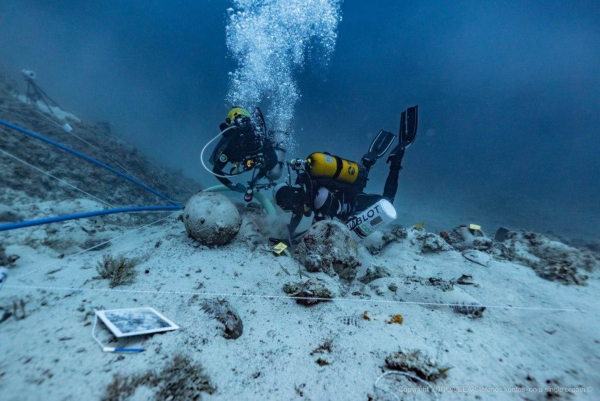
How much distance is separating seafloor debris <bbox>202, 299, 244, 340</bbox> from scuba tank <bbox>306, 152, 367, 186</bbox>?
328 cm

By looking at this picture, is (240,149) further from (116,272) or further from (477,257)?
(477,257)

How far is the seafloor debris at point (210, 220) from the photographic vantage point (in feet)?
11.8

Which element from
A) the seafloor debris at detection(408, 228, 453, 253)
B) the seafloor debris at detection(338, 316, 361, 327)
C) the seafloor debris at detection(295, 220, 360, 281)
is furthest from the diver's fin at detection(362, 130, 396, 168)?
the seafloor debris at detection(338, 316, 361, 327)

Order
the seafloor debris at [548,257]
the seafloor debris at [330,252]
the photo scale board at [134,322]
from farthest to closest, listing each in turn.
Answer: the seafloor debris at [548,257], the seafloor debris at [330,252], the photo scale board at [134,322]

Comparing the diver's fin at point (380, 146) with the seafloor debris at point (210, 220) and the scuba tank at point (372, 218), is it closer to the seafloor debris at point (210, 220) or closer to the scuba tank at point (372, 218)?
the scuba tank at point (372, 218)

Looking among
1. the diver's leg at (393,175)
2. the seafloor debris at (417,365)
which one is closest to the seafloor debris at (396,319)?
the seafloor debris at (417,365)

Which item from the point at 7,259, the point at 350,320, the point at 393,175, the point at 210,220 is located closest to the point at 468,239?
the point at 393,175

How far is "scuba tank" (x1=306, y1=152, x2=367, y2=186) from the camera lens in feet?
15.8

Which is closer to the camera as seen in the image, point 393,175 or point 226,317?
point 226,317

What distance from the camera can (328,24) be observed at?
14141 mm

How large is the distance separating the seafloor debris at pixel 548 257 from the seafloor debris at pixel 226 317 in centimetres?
450

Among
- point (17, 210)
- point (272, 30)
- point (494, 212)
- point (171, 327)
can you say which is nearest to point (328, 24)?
point (272, 30)

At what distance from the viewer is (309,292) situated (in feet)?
8.15

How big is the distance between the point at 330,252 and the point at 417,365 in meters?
1.79
